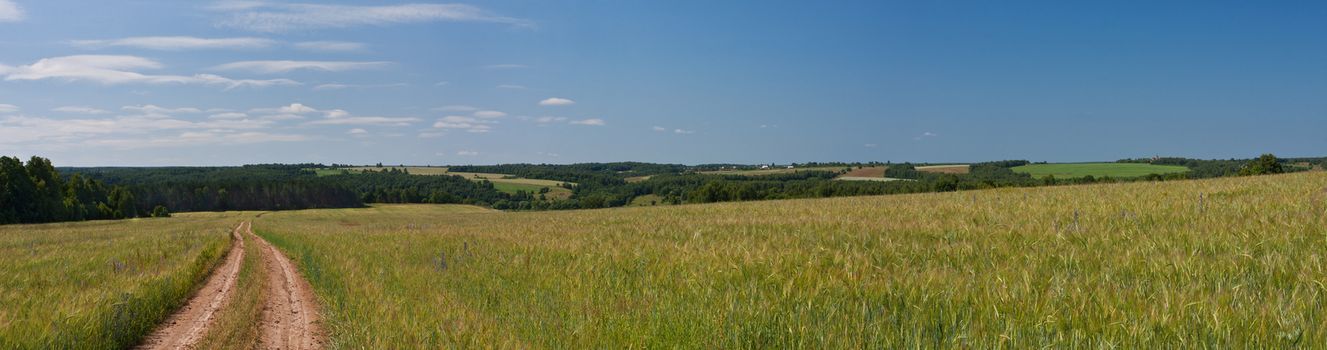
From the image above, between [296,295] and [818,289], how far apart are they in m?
8.27

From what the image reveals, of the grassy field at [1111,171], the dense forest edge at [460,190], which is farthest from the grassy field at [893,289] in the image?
the grassy field at [1111,171]

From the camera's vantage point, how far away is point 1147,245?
666 centimetres

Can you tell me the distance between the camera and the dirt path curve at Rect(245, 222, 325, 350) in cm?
657

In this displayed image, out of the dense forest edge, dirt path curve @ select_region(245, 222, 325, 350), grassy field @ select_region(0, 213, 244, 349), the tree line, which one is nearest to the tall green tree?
the dense forest edge

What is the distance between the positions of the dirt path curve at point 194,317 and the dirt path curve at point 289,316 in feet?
1.97

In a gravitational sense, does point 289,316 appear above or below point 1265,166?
below

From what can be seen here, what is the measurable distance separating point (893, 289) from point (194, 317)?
337 inches

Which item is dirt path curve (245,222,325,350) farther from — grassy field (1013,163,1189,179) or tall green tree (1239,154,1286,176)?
grassy field (1013,163,1189,179)

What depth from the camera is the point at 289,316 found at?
809cm

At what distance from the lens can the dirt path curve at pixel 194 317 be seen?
6.95m

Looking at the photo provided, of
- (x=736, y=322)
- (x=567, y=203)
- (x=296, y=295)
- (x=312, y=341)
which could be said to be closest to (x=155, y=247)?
(x=296, y=295)

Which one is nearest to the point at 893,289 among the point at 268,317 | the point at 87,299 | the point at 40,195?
the point at 268,317

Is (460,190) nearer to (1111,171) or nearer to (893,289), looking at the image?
(1111,171)

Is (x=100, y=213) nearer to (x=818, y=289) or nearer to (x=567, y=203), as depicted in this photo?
(x=567, y=203)
